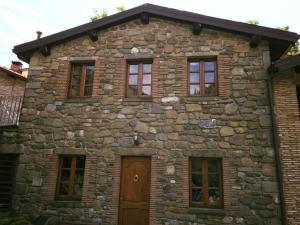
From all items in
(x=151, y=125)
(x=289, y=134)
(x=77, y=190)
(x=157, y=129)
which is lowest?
(x=77, y=190)

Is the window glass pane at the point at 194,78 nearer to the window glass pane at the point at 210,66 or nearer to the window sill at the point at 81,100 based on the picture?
Answer: the window glass pane at the point at 210,66

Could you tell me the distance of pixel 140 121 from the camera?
8031mm

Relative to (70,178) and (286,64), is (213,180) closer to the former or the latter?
(286,64)

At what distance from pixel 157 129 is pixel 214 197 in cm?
245

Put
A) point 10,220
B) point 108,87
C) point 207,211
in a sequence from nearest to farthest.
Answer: point 10,220 → point 207,211 → point 108,87

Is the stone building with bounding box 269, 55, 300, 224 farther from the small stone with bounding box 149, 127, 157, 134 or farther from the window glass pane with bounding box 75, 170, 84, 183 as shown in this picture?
the window glass pane with bounding box 75, 170, 84, 183

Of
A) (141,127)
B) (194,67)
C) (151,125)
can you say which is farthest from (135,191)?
(194,67)

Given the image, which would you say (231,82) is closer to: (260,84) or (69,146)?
(260,84)

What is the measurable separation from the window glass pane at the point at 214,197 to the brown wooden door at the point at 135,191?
5.64ft

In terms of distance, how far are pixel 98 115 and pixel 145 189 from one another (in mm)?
2663

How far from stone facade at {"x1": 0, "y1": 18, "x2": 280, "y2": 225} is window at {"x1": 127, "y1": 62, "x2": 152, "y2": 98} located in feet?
0.87

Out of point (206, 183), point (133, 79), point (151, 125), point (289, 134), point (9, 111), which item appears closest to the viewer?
point (289, 134)

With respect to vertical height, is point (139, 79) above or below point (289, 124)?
above

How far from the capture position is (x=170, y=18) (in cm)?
876
